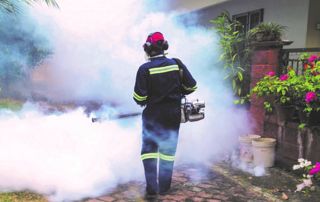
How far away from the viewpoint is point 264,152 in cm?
515

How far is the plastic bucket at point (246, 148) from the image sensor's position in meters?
5.39

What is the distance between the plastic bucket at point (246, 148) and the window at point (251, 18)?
4.28 meters

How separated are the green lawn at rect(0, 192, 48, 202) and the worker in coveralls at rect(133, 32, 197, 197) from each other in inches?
51.2

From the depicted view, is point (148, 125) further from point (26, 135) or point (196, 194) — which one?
point (26, 135)

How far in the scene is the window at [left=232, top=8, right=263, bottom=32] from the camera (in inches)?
346

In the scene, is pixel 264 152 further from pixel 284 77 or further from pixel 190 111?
pixel 190 111

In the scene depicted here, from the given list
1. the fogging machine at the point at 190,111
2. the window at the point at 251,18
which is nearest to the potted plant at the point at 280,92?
the fogging machine at the point at 190,111

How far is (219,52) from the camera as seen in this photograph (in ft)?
21.9

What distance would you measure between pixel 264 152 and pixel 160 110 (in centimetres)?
200

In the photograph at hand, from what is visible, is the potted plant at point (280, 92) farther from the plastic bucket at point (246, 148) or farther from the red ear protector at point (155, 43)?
the red ear protector at point (155, 43)

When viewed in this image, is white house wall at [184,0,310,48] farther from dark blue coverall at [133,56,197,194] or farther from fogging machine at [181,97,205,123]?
dark blue coverall at [133,56,197,194]

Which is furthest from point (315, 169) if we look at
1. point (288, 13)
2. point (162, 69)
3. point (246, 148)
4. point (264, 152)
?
point (288, 13)

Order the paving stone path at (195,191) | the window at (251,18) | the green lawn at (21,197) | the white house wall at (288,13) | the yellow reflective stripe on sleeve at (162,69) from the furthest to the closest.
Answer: the window at (251,18) → the white house wall at (288,13) → the paving stone path at (195,191) → the yellow reflective stripe on sleeve at (162,69) → the green lawn at (21,197)

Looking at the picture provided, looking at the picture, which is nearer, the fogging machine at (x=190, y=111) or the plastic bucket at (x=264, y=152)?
the fogging machine at (x=190, y=111)
